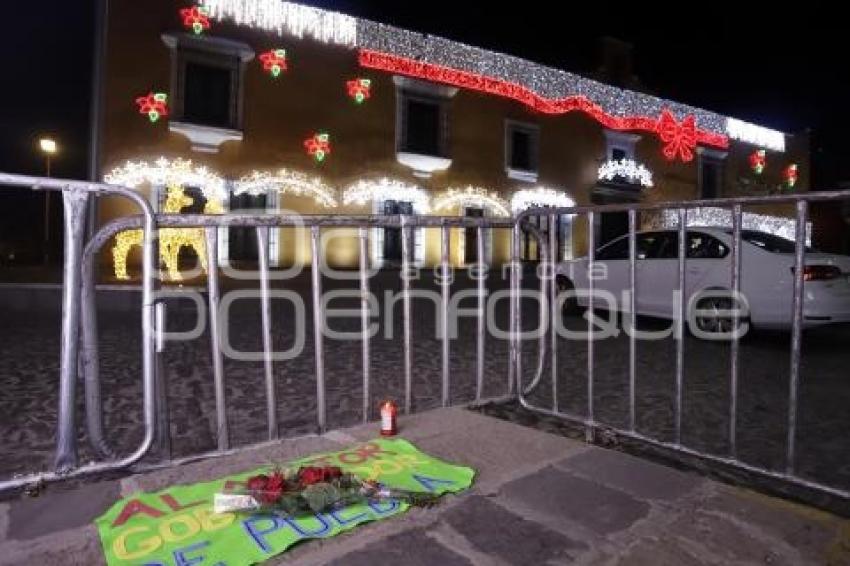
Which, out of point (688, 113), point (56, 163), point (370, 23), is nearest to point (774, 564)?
point (370, 23)

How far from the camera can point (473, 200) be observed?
63.4 ft

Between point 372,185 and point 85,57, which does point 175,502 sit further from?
point 85,57

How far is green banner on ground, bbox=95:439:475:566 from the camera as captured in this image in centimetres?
218

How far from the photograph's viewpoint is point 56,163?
83.4 ft

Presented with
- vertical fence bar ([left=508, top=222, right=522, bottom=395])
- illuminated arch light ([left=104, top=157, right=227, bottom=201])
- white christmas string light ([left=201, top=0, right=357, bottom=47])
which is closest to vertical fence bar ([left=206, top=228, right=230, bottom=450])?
vertical fence bar ([left=508, top=222, right=522, bottom=395])

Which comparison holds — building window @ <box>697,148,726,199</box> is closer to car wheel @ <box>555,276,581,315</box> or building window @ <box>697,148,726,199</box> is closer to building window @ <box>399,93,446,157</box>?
building window @ <box>399,93,446,157</box>

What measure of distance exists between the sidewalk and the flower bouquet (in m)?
0.15

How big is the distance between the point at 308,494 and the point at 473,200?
17288mm

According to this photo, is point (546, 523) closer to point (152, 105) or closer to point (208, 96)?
point (152, 105)

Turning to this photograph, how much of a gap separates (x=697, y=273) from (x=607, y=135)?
15.7m

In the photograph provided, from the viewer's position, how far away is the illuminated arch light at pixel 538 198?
20359 mm

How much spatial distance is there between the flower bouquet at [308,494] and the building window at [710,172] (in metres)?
27.1

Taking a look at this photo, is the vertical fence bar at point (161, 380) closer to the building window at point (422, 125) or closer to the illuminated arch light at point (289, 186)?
the illuminated arch light at point (289, 186)

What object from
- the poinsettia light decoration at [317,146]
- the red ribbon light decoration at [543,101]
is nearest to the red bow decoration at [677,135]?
the red ribbon light decoration at [543,101]
